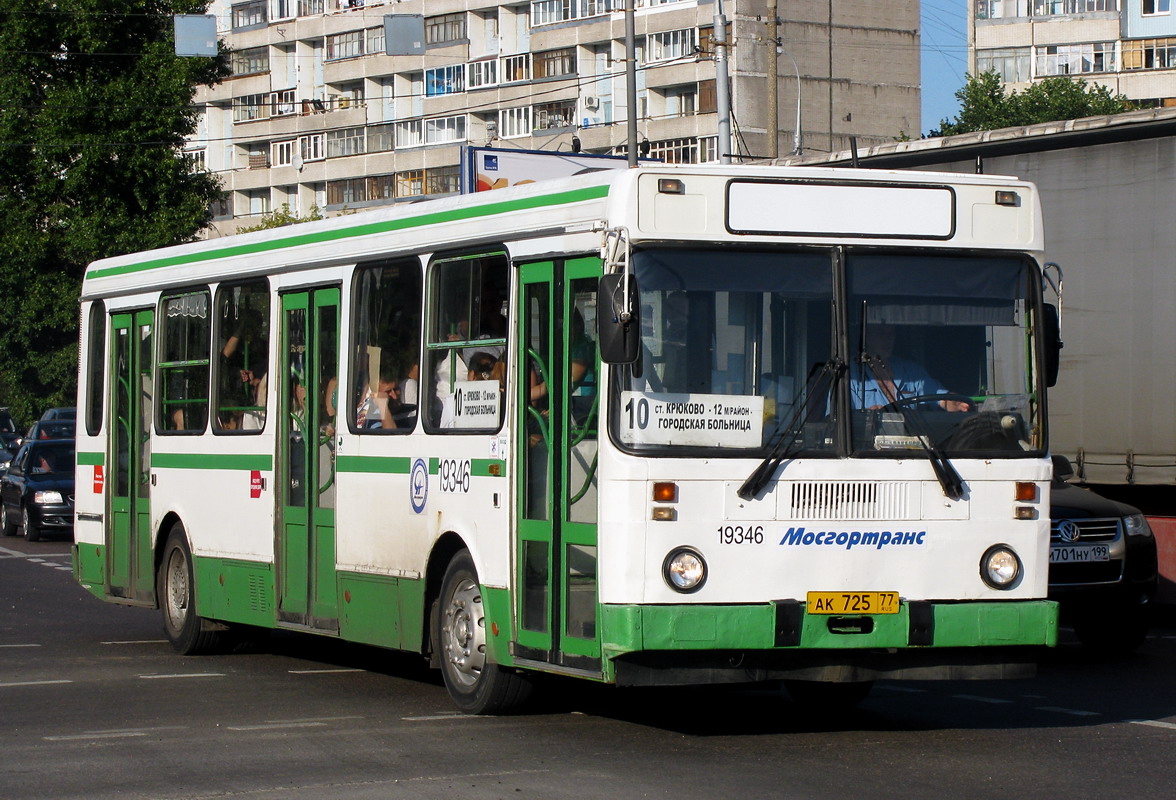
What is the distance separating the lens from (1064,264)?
58.2ft

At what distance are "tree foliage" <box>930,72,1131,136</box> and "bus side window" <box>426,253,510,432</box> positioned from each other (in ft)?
200

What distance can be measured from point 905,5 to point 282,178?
32108mm

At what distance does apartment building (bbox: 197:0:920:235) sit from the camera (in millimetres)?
73312

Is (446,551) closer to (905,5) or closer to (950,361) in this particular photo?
→ (950,361)

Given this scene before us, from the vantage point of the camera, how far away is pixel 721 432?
9.19 m

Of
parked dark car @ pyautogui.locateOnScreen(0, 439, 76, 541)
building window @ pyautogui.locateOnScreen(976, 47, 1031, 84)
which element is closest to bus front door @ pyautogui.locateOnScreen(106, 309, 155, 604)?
parked dark car @ pyautogui.locateOnScreen(0, 439, 76, 541)

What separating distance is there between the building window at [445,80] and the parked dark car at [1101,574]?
71694 mm

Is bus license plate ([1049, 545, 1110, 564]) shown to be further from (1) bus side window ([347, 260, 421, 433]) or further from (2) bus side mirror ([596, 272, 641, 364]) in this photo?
(2) bus side mirror ([596, 272, 641, 364])

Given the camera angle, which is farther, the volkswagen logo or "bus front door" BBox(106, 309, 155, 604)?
"bus front door" BBox(106, 309, 155, 604)

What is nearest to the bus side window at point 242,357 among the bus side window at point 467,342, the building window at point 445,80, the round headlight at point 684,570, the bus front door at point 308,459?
the bus front door at point 308,459

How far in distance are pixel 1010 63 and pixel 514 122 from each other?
77.5 ft

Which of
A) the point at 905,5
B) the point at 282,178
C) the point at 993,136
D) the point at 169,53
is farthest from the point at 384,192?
the point at 993,136

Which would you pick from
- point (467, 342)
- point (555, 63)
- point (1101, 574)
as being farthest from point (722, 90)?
point (555, 63)

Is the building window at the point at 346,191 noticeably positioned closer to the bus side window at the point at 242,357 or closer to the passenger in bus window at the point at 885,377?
the bus side window at the point at 242,357
